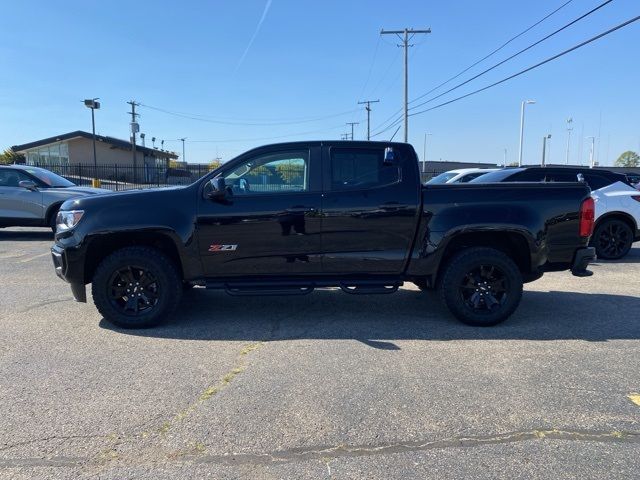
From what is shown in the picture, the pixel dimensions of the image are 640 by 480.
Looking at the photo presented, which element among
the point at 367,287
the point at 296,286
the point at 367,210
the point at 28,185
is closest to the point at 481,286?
the point at 367,287

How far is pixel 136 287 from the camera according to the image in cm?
520

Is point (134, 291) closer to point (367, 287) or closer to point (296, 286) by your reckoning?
point (296, 286)

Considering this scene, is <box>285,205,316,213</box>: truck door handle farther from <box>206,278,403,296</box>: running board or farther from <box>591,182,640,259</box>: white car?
<box>591,182,640,259</box>: white car

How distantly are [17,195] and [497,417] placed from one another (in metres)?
11.8

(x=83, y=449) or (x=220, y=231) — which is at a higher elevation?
(x=220, y=231)

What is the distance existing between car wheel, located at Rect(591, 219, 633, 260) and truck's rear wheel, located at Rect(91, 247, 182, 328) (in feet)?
26.1

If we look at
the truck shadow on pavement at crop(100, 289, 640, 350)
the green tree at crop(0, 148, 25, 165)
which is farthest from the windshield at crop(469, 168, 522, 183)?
the green tree at crop(0, 148, 25, 165)

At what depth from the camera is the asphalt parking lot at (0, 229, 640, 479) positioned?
9.39 feet

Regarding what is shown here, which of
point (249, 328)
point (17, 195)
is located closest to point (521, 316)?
point (249, 328)

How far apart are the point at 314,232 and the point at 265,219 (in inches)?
20.8

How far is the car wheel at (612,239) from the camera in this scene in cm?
927

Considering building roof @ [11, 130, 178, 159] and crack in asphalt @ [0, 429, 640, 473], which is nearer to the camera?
crack in asphalt @ [0, 429, 640, 473]

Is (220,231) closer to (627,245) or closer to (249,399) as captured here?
(249,399)

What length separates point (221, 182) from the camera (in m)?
4.96
